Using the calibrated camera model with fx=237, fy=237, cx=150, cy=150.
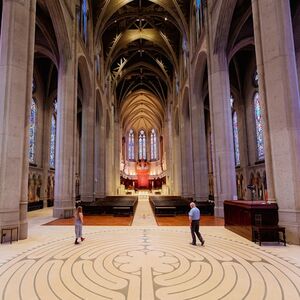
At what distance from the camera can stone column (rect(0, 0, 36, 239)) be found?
7.74 meters

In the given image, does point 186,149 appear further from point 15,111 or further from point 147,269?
point 147,269

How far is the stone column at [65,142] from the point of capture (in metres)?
13.3

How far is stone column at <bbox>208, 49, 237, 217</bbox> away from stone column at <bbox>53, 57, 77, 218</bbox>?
8.28 metres

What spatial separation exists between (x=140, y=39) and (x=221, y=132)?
64.3 ft

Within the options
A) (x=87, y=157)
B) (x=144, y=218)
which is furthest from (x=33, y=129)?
(x=144, y=218)

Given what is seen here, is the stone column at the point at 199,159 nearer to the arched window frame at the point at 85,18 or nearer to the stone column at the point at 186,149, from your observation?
the stone column at the point at 186,149

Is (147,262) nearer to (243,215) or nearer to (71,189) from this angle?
(243,215)

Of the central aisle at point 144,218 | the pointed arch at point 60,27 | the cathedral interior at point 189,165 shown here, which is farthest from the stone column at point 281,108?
the pointed arch at point 60,27

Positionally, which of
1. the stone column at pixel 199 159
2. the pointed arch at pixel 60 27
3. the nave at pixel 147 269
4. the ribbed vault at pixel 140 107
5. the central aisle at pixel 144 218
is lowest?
the central aisle at pixel 144 218

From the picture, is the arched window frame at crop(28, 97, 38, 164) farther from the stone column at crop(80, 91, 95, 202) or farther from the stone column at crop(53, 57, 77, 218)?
the stone column at crop(53, 57, 77, 218)

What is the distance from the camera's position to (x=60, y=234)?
863cm

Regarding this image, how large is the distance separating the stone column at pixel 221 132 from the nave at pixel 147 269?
5.00 metres

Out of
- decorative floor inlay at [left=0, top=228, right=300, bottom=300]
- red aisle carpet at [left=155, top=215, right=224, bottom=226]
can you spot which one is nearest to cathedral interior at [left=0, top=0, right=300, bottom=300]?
decorative floor inlay at [left=0, top=228, right=300, bottom=300]

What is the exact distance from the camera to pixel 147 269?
16.0 ft
